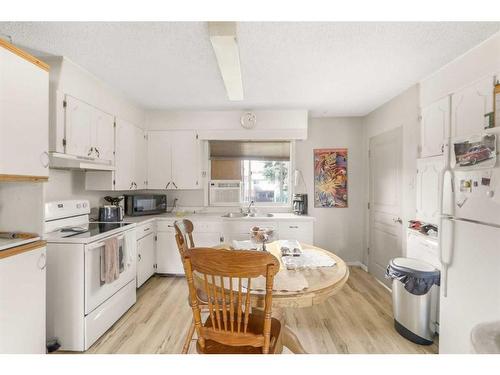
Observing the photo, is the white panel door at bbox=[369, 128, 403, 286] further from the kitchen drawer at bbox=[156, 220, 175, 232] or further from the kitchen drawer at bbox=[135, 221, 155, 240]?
the kitchen drawer at bbox=[135, 221, 155, 240]

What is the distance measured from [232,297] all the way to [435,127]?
2.52 m

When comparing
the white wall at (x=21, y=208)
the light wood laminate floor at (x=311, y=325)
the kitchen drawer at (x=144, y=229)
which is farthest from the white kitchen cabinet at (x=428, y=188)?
the white wall at (x=21, y=208)

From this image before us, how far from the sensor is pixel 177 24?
5.15 ft

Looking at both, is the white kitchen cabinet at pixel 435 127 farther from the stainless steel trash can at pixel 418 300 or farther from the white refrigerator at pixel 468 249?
the stainless steel trash can at pixel 418 300

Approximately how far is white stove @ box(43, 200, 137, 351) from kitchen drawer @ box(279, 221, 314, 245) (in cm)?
209

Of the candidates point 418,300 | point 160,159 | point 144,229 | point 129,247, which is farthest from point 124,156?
point 418,300

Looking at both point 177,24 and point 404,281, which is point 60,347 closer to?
point 177,24

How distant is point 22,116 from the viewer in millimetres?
1418

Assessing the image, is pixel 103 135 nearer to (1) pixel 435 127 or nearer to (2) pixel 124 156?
(2) pixel 124 156

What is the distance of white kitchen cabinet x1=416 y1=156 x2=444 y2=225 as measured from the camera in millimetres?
2209

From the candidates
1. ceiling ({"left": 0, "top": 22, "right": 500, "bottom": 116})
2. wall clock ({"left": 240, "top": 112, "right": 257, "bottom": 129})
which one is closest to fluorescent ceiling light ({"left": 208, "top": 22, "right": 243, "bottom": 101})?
ceiling ({"left": 0, "top": 22, "right": 500, "bottom": 116})
